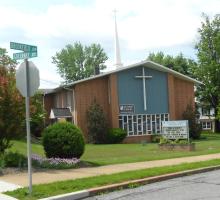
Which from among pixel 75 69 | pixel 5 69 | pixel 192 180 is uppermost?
pixel 75 69

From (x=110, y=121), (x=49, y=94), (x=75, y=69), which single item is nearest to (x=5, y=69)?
(x=110, y=121)

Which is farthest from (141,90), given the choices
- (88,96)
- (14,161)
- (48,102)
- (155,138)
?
(14,161)

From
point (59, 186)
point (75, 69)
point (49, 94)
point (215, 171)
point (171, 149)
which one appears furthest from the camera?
point (75, 69)

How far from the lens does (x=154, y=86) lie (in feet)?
153

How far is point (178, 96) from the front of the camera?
159 feet

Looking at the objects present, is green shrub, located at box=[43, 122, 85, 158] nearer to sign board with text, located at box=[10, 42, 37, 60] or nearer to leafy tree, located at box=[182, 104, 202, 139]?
sign board with text, located at box=[10, 42, 37, 60]

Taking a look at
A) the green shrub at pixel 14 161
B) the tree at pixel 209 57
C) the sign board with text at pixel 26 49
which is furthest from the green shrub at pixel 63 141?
the tree at pixel 209 57

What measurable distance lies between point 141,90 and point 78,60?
50.7 metres

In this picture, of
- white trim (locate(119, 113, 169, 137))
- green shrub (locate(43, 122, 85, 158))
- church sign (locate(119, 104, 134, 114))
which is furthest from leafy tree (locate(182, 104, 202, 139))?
green shrub (locate(43, 122, 85, 158))

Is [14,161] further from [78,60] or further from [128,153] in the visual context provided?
[78,60]

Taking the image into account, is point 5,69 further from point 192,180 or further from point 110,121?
point 110,121

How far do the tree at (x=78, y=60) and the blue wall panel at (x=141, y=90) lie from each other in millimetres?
46961

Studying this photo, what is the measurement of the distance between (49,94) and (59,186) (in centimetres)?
4218

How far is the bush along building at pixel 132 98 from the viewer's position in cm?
4397
